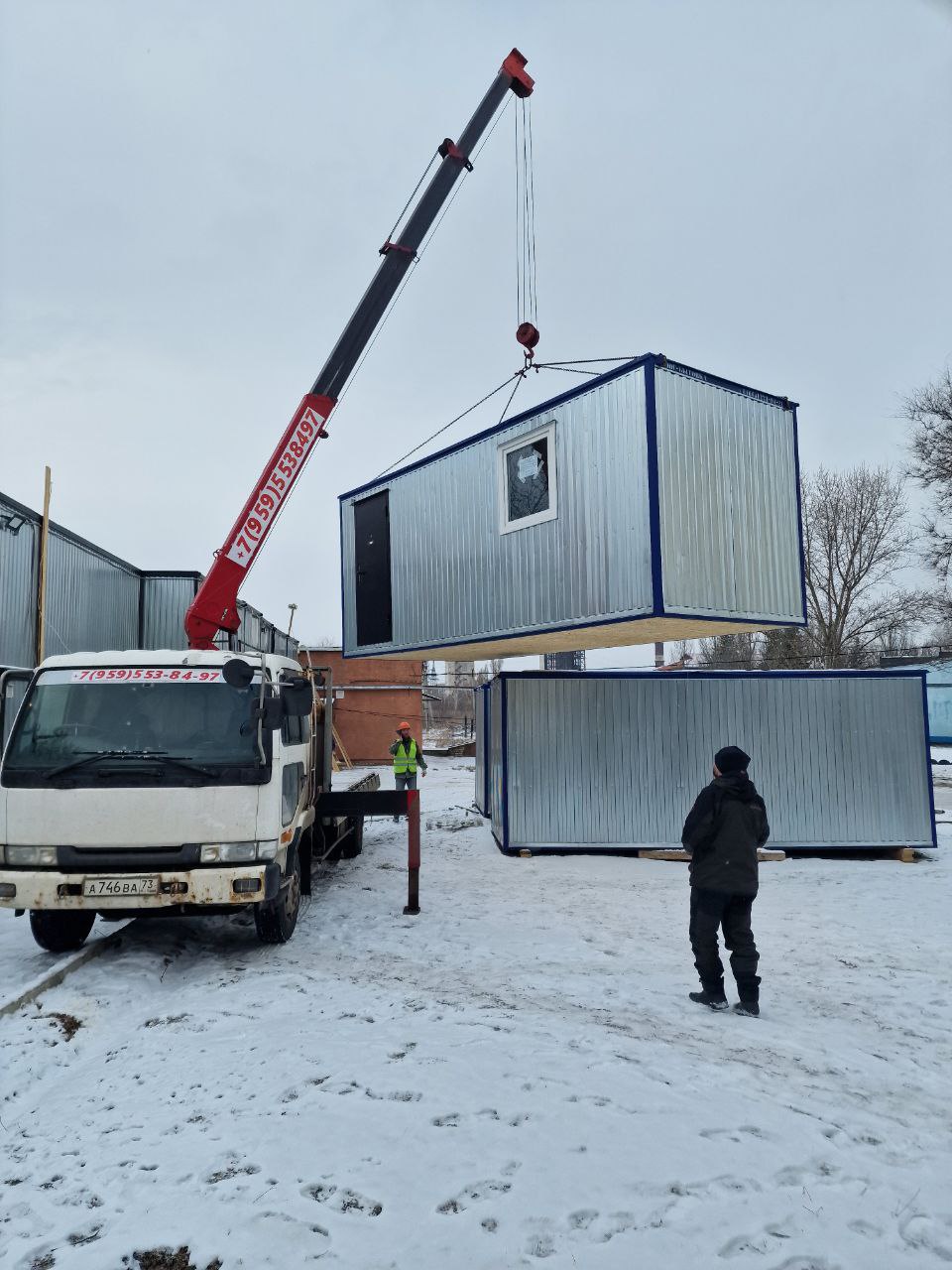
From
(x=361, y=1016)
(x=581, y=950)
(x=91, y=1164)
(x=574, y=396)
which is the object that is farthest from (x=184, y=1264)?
(x=574, y=396)

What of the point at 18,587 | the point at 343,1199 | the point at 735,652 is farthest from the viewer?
the point at 735,652

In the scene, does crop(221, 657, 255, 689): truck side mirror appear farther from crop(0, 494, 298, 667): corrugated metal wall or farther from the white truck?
crop(0, 494, 298, 667): corrugated metal wall

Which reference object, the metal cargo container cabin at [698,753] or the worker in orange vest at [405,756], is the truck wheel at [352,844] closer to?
the worker in orange vest at [405,756]

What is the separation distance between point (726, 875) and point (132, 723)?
4.22m

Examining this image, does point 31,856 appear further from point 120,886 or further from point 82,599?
point 82,599

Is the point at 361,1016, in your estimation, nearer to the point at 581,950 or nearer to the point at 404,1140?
the point at 404,1140

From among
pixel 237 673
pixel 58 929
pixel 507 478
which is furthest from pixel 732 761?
pixel 507 478

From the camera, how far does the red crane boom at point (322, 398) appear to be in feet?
32.5

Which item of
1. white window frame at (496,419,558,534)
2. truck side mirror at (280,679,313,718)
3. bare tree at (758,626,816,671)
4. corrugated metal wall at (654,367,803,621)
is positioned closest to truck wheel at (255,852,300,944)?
truck side mirror at (280,679,313,718)

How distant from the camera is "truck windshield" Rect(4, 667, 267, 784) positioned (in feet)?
17.9

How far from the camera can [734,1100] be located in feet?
11.9

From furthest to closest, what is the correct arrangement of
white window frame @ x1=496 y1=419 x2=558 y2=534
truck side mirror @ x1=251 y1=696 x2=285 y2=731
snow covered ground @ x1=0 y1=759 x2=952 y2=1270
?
white window frame @ x1=496 y1=419 x2=558 y2=534, truck side mirror @ x1=251 y1=696 x2=285 y2=731, snow covered ground @ x1=0 y1=759 x2=952 y2=1270

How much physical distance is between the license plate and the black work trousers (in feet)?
11.5

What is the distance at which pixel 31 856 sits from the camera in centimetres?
525
